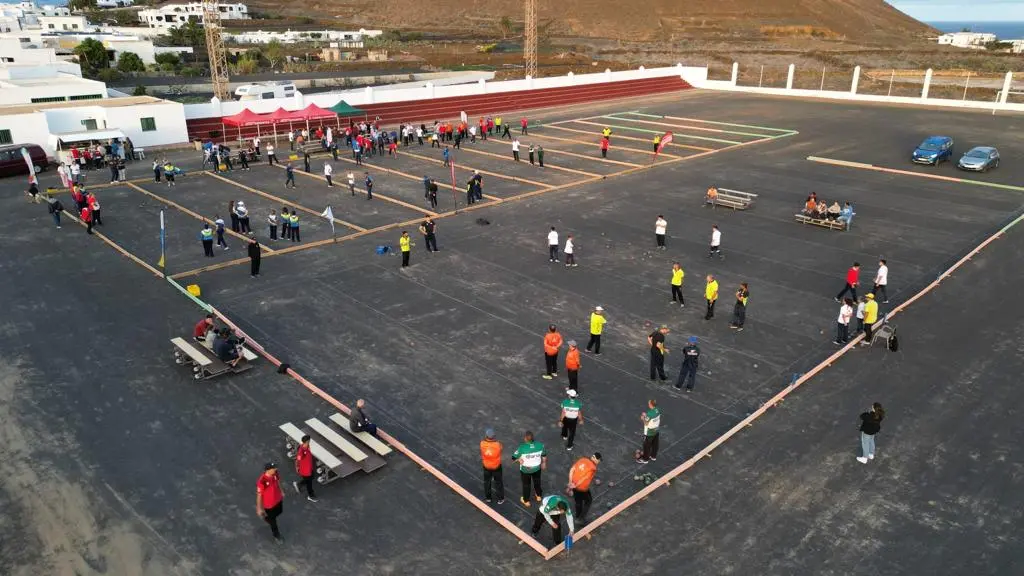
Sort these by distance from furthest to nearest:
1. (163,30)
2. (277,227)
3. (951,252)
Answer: (163,30) < (277,227) < (951,252)

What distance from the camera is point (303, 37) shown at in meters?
147

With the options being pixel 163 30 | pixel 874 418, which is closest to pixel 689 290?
pixel 874 418

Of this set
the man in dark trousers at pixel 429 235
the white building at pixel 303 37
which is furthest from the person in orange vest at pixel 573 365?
the white building at pixel 303 37

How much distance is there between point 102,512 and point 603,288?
13272mm

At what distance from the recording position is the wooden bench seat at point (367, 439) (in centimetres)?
1182

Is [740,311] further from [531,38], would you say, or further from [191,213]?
[531,38]

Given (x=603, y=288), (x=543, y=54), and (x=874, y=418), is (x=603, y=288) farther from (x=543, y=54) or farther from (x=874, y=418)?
(x=543, y=54)

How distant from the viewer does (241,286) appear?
19531 millimetres

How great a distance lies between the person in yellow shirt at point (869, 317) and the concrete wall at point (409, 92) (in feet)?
120

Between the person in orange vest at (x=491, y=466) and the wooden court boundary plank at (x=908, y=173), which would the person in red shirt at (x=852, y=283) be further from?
the wooden court boundary plank at (x=908, y=173)

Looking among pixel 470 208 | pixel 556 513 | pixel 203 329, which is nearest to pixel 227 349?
pixel 203 329

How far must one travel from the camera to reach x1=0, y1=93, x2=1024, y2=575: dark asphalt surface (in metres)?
10.0

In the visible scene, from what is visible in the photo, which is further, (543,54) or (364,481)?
(543,54)

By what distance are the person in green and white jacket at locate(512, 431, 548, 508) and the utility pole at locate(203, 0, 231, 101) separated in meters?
46.9
